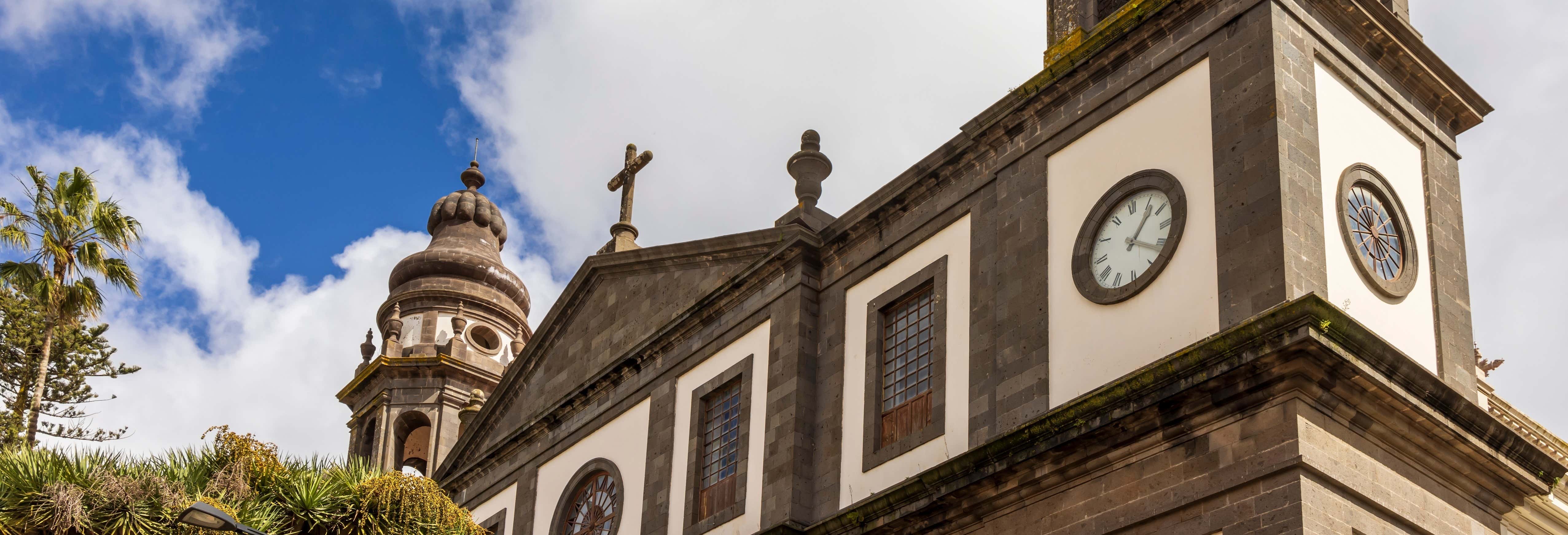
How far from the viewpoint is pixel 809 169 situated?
2292 cm

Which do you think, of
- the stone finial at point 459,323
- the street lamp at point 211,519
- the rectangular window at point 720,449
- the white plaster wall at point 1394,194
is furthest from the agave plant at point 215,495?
the stone finial at point 459,323

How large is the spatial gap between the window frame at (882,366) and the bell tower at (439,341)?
49.7ft

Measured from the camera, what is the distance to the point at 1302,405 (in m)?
14.5

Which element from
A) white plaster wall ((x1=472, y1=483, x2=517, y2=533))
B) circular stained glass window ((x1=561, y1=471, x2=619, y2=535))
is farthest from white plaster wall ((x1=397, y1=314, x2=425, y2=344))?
circular stained glass window ((x1=561, y1=471, x2=619, y2=535))

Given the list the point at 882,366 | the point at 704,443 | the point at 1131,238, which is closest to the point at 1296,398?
the point at 1131,238

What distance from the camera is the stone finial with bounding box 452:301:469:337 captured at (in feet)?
121

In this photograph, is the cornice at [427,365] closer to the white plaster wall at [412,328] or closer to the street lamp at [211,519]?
the white plaster wall at [412,328]

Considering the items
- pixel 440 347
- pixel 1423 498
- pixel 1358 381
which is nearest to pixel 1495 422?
pixel 1423 498

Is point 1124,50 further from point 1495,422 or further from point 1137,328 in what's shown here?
point 1495,422

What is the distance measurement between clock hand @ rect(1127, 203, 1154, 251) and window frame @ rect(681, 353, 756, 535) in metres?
6.52

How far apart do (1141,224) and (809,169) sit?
22.4 ft

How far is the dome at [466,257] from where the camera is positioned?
3791cm

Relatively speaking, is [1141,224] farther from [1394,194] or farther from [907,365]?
[907,365]

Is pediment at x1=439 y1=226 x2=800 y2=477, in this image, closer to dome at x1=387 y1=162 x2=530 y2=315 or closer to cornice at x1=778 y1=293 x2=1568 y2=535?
cornice at x1=778 y1=293 x2=1568 y2=535
